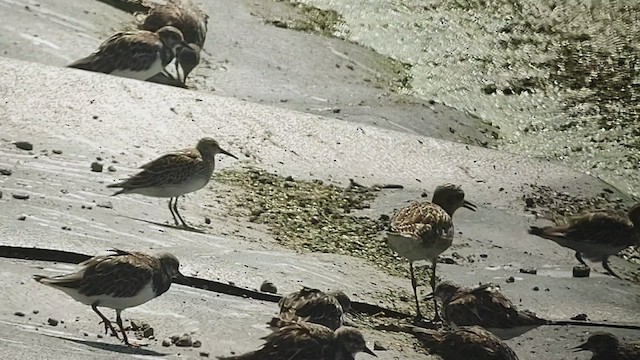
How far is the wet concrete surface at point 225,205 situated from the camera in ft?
26.2

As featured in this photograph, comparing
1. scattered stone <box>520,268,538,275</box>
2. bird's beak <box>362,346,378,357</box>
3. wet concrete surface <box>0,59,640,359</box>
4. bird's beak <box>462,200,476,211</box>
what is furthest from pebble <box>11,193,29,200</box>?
scattered stone <box>520,268,538,275</box>

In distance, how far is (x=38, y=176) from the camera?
949 cm

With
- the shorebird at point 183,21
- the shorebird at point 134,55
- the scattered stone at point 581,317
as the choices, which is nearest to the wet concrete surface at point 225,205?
the scattered stone at point 581,317

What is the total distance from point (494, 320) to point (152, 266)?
216 cm

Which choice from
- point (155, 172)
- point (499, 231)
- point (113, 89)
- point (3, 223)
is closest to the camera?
point (3, 223)

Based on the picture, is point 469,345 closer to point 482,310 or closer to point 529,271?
point 482,310

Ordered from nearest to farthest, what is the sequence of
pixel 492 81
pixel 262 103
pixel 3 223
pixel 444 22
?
pixel 3 223 → pixel 262 103 → pixel 492 81 → pixel 444 22

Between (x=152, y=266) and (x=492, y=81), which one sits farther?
(x=492, y=81)

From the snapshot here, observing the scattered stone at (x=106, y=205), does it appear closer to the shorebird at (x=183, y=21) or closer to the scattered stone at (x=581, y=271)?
the scattered stone at (x=581, y=271)

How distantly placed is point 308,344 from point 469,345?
43.5 inches

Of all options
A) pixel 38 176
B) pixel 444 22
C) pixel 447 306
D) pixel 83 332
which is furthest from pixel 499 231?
pixel 444 22

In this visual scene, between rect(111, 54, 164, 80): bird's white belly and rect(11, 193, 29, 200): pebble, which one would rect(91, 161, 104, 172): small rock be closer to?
rect(11, 193, 29, 200): pebble

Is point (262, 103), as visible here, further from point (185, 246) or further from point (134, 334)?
point (134, 334)

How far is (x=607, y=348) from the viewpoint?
8.34 m
